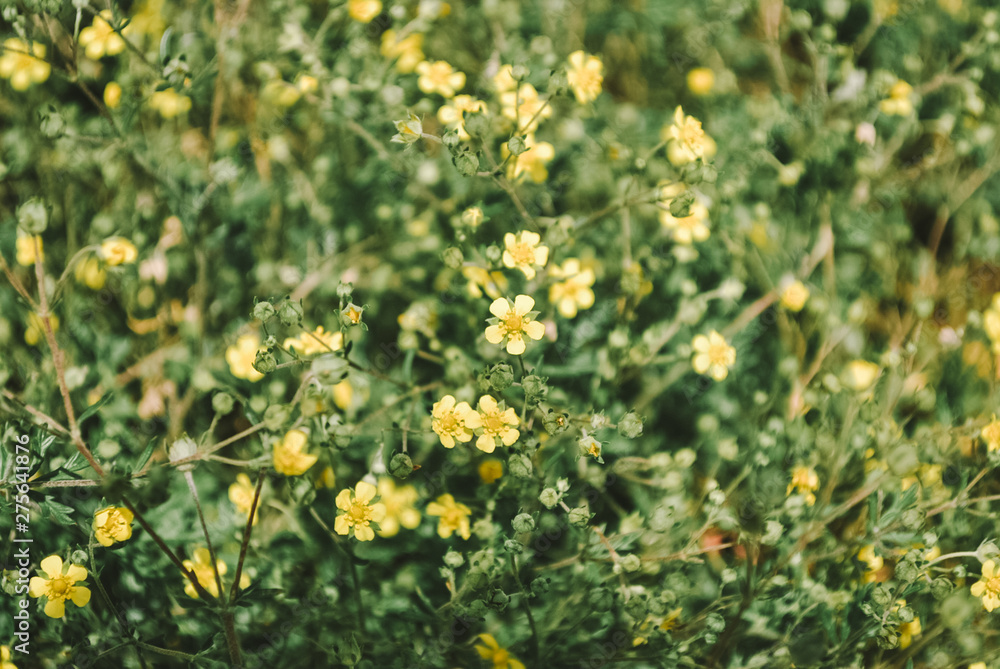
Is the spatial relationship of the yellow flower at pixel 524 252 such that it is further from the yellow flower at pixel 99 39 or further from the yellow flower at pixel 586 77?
the yellow flower at pixel 99 39

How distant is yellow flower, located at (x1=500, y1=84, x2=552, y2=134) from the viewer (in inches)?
57.1

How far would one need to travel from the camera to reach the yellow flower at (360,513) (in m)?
1.36

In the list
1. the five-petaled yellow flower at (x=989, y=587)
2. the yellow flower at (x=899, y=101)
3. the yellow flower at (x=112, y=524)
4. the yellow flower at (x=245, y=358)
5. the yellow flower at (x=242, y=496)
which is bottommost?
the five-petaled yellow flower at (x=989, y=587)

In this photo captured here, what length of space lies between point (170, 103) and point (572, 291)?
1372 millimetres

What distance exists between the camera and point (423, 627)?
1.60 metres

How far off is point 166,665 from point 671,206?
1.58 metres

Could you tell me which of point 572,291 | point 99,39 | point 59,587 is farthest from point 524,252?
point 99,39

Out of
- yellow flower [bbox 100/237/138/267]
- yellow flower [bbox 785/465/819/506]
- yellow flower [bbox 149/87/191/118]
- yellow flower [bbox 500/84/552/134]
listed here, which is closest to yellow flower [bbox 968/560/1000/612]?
yellow flower [bbox 785/465/819/506]

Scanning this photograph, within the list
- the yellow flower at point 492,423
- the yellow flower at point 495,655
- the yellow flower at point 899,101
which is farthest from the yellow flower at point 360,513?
the yellow flower at point 899,101

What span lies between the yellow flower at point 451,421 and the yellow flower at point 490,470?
26cm

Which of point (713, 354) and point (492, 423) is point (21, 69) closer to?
point (492, 423)

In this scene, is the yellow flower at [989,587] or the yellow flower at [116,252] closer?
the yellow flower at [989,587]

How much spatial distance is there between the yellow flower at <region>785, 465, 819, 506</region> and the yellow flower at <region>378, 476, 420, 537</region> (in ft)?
2.85

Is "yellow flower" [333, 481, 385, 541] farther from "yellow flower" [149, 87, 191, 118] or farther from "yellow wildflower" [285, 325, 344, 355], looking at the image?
"yellow flower" [149, 87, 191, 118]
